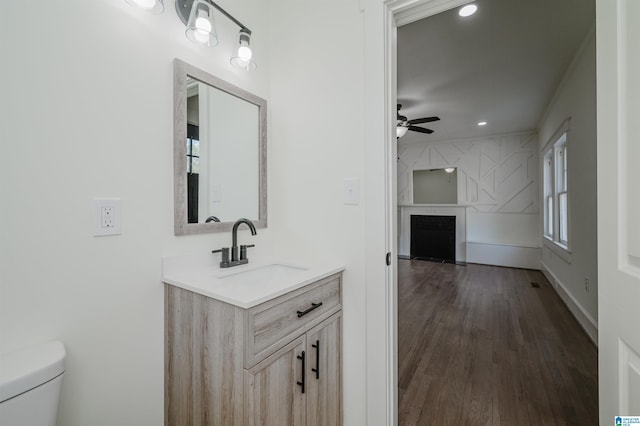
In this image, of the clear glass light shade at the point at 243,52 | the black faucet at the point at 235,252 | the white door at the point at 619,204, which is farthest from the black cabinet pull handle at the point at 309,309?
the clear glass light shade at the point at 243,52

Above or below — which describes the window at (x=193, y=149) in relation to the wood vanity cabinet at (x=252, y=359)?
above

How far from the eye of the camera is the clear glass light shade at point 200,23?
3.80 ft

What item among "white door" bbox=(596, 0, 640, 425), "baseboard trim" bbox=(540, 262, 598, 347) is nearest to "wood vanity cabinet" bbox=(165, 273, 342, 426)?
"white door" bbox=(596, 0, 640, 425)

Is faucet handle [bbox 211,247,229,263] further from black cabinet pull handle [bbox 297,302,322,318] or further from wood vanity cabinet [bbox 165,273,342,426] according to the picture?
black cabinet pull handle [bbox 297,302,322,318]

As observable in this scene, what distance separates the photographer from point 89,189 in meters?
0.94

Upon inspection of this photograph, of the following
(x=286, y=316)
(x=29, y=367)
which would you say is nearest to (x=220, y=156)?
(x=286, y=316)

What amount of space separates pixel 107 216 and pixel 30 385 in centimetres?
52

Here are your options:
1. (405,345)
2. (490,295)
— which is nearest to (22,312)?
(405,345)

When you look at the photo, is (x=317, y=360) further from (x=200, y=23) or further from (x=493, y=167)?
(x=493, y=167)

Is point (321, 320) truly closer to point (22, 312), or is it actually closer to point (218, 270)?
point (218, 270)

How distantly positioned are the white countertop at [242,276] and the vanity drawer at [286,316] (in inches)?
1.4

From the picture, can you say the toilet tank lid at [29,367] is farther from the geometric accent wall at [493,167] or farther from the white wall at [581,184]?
the geometric accent wall at [493,167]

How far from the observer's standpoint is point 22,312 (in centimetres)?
80

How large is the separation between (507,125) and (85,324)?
6233mm
